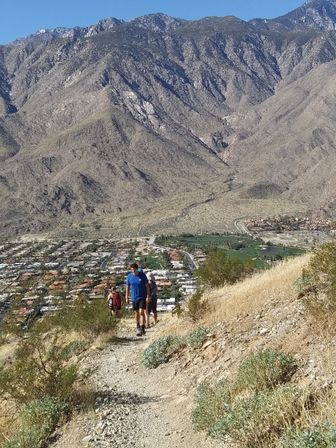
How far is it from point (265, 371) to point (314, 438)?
2106 millimetres

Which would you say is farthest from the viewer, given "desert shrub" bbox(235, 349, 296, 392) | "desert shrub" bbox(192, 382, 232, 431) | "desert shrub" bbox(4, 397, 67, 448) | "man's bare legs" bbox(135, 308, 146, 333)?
"man's bare legs" bbox(135, 308, 146, 333)

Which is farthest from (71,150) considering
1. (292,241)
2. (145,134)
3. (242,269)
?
(242,269)

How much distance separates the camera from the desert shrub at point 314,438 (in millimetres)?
4051

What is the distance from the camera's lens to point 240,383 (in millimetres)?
6316

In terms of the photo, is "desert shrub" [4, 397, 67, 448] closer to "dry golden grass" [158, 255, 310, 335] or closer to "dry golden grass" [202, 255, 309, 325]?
"dry golden grass" [158, 255, 310, 335]

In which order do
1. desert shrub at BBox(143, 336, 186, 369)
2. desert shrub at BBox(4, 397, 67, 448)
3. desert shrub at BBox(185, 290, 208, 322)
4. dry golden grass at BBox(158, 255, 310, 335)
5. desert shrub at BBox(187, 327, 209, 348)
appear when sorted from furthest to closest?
desert shrub at BBox(185, 290, 208, 322) < dry golden grass at BBox(158, 255, 310, 335) < desert shrub at BBox(143, 336, 186, 369) < desert shrub at BBox(187, 327, 209, 348) < desert shrub at BBox(4, 397, 67, 448)

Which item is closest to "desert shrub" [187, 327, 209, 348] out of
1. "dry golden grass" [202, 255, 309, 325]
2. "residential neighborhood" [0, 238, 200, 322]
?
"dry golden grass" [202, 255, 309, 325]

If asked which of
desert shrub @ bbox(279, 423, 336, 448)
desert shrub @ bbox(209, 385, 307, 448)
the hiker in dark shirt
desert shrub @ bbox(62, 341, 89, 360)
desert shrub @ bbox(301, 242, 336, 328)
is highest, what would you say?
desert shrub @ bbox(301, 242, 336, 328)

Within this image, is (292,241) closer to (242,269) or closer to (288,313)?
(242,269)

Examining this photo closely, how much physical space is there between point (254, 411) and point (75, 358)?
749cm

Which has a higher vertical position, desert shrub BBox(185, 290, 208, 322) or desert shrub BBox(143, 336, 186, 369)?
desert shrub BBox(185, 290, 208, 322)

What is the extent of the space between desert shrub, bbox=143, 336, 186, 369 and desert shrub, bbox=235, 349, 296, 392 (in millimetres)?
3061

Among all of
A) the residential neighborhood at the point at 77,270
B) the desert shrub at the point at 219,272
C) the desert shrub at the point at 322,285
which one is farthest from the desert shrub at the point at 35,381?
the residential neighborhood at the point at 77,270

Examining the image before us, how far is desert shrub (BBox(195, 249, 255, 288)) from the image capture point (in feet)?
63.2
